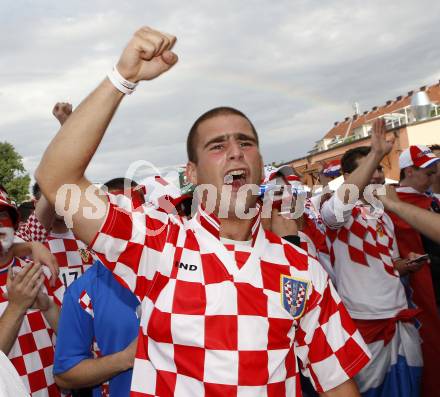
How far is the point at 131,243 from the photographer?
5.20ft

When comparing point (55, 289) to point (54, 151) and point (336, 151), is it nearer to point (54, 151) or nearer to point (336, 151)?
point (54, 151)

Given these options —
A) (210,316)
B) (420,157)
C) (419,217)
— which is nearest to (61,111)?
(210,316)

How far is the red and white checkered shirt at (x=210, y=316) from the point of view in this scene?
162 cm

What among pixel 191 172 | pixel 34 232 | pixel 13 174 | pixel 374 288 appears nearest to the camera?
pixel 191 172

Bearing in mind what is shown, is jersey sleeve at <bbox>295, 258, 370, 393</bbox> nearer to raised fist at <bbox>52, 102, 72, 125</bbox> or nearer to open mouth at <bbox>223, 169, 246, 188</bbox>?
open mouth at <bbox>223, 169, 246, 188</bbox>

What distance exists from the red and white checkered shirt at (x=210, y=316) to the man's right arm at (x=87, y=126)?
0.63 feet

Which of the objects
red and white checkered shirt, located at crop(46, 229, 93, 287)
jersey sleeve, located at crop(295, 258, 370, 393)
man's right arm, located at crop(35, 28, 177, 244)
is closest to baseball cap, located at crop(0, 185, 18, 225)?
red and white checkered shirt, located at crop(46, 229, 93, 287)

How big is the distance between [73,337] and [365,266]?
8.36 ft

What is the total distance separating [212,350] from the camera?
5.34 ft

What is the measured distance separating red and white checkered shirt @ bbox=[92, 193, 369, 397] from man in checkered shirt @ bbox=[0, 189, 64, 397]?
900 millimetres

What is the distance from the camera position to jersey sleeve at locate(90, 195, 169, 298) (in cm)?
154

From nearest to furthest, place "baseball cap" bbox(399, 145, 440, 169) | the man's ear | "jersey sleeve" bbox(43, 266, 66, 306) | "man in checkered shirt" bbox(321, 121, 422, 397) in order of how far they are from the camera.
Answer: the man's ear → "jersey sleeve" bbox(43, 266, 66, 306) → "man in checkered shirt" bbox(321, 121, 422, 397) → "baseball cap" bbox(399, 145, 440, 169)

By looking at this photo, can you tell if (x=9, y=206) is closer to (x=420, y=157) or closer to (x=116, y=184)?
(x=116, y=184)

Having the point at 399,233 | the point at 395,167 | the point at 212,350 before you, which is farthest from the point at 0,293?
the point at 395,167
